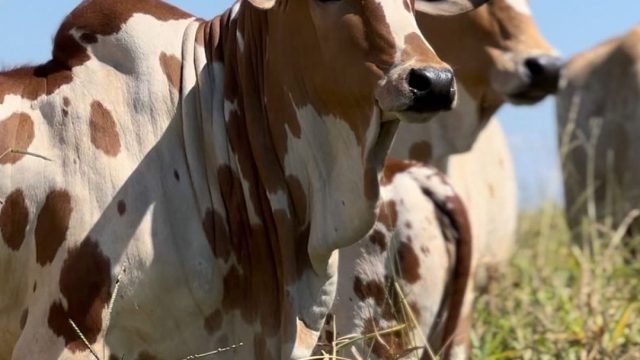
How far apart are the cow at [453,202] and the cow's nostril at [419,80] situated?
78cm

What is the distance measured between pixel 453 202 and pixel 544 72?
1.14 metres

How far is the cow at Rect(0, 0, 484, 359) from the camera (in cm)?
349

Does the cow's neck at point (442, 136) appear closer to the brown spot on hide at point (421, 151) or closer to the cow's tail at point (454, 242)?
the brown spot on hide at point (421, 151)

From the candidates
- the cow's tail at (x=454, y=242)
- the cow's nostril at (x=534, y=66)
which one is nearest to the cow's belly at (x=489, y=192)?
the cow's nostril at (x=534, y=66)

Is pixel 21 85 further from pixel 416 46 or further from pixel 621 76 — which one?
pixel 621 76

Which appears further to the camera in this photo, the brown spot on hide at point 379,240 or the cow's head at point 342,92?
the brown spot on hide at point 379,240

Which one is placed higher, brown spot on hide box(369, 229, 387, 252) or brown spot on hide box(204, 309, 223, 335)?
brown spot on hide box(204, 309, 223, 335)

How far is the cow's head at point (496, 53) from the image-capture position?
5.79 meters

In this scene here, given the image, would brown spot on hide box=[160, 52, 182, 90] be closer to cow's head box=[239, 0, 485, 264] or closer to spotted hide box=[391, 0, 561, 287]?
cow's head box=[239, 0, 485, 264]

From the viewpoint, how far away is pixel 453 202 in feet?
15.7

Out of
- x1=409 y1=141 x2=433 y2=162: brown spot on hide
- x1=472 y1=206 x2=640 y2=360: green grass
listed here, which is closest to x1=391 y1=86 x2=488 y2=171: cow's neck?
x1=409 y1=141 x2=433 y2=162: brown spot on hide

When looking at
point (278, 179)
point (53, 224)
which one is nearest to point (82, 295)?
point (53, 224)

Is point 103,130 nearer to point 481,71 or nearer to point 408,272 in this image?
point 408,272

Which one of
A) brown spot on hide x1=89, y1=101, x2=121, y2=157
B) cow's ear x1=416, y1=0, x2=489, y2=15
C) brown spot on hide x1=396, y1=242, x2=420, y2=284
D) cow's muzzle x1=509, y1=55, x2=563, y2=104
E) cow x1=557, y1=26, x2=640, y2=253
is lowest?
cow x1=557, y1=26, x2=640, y2=253
